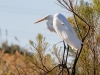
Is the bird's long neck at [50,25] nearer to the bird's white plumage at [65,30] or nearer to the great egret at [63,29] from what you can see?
the great egret at [63,29]

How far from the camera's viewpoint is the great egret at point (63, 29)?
4.19 m

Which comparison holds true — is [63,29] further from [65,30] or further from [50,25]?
[50,25]

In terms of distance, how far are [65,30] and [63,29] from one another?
48 mm

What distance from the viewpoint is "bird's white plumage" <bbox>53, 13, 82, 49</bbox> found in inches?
166

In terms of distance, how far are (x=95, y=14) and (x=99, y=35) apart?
0.24m

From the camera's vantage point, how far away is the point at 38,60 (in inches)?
199

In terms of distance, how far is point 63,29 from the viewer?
4.46 m

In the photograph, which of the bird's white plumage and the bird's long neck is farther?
the bird's long neck

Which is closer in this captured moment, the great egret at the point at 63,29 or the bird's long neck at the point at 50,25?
the great egret at the point at 63,29

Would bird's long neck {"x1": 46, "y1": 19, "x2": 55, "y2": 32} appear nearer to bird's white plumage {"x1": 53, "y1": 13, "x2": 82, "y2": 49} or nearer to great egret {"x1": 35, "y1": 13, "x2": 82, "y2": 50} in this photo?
great egret {"x1": 35, "y1": 13, "x2": 82, "y2": 50}

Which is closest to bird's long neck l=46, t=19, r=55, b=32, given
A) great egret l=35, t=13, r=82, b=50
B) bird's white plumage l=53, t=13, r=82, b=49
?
great egret l=35, t=13, r=82, b=50

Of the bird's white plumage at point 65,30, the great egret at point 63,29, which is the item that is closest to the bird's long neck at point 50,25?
the great egret at point 63,29

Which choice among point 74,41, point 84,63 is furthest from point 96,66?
point 74,41

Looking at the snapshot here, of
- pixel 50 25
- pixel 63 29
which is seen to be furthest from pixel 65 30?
pixel 50 25
